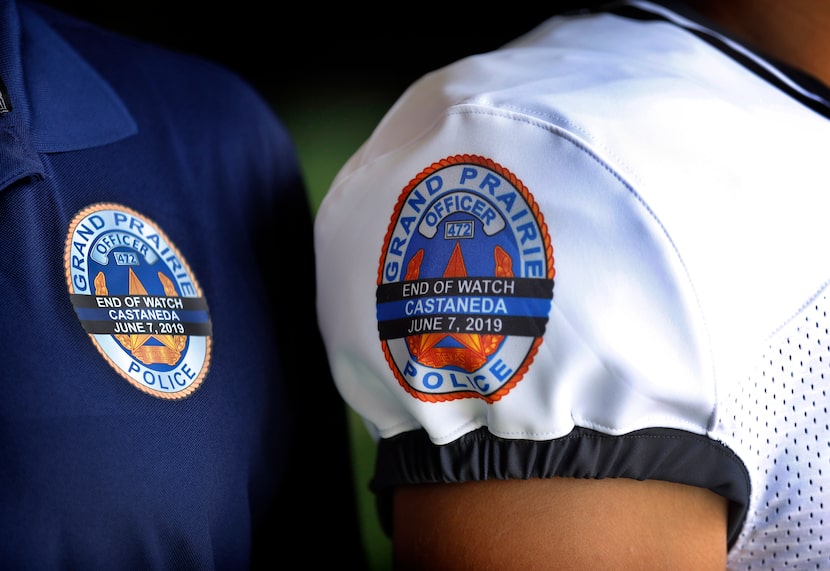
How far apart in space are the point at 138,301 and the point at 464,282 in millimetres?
261

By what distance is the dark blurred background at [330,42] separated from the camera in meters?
1.31

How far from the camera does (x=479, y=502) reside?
57 centimetres

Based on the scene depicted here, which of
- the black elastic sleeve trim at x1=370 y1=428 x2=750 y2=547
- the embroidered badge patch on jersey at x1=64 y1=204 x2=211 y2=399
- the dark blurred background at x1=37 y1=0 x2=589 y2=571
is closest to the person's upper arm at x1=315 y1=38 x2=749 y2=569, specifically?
the black elastic sleeve trim at x1=370 y1=428 x2=750 y2=547

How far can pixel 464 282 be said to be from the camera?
21.4 inches

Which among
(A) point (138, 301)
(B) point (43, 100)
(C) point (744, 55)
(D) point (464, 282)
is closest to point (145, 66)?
(B) point (43, 100)

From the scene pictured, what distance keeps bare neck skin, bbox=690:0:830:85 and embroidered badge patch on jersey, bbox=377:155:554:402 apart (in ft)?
1.49

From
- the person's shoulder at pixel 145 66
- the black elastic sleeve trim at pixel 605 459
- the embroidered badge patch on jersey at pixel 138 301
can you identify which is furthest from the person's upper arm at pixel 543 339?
the person's shoulder at pixel 145 66

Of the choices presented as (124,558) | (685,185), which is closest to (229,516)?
(124,558)

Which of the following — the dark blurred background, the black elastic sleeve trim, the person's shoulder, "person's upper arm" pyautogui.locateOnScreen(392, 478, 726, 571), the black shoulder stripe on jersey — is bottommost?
"person's upper arm" pyautogui.locateOnScreen(392, 478, 726, 571)

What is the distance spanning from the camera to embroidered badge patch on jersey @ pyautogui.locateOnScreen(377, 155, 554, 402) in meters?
0.53

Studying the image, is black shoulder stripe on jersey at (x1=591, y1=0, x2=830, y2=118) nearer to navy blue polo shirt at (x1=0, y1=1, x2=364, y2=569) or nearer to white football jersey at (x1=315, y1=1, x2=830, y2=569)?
white football jersey at (x1=315, y1=1, x2=830, y2=569)

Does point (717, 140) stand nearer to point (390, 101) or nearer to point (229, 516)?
point (229, 516)

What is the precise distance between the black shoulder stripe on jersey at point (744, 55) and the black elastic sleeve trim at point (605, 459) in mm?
334

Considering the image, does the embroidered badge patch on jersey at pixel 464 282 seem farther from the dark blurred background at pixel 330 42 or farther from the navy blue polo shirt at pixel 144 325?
the dark blurred background at pixel 330 42
